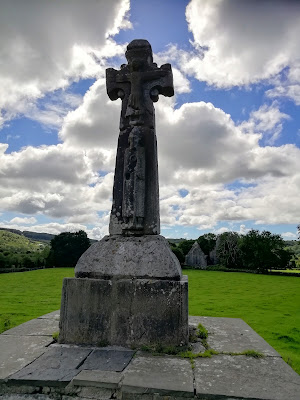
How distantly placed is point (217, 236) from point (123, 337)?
1922 inches

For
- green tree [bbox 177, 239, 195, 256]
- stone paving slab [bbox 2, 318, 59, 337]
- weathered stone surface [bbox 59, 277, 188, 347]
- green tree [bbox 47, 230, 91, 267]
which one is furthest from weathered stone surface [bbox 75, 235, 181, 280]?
green tree [bbox 177, 239, 195, 256]

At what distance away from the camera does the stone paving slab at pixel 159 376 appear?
294cm

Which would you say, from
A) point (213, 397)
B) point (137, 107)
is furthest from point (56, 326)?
point (137, 107)

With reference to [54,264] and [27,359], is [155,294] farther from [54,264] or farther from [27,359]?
[54,264]

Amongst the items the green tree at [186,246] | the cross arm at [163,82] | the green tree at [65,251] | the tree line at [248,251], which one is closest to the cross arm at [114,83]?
the cross arm at [163,82]

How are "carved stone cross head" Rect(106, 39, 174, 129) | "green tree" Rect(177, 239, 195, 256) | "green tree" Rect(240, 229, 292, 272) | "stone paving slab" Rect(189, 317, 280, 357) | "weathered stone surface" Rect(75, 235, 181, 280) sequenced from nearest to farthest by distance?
"stone paving slab" Rect(189, 317, 280, 357) < "weathered stone surface" Rect(75, 235, 181, 280) < "carved stone cross head" Rect(106, 39, 174, 129) < "green tree" Rect(240, 229, 292, 272) < "green tree" Rect(177, 239, 195, 256)

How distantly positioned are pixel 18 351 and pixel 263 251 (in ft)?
153

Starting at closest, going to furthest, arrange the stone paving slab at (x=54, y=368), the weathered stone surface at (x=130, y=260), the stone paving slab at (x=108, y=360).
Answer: the stone paving slab at (x=54, y=368), the stone paving slab at (x=108, y=360), the weathered stone surface at (x=130, y=260)

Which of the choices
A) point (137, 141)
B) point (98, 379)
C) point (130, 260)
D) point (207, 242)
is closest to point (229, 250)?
point (207, 242)

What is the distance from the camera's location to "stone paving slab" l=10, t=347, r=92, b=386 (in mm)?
3148

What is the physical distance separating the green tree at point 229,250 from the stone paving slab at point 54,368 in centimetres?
4642

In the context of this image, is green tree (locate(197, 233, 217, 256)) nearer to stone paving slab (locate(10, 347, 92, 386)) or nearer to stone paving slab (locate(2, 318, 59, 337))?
stone paving slab (locate(2, 318, 59, 337))

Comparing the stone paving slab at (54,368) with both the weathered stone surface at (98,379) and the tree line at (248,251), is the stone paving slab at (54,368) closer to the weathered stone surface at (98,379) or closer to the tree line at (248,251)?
the weathered stone surface at (98,379)

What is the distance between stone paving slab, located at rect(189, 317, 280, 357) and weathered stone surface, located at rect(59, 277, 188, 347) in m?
0.70
